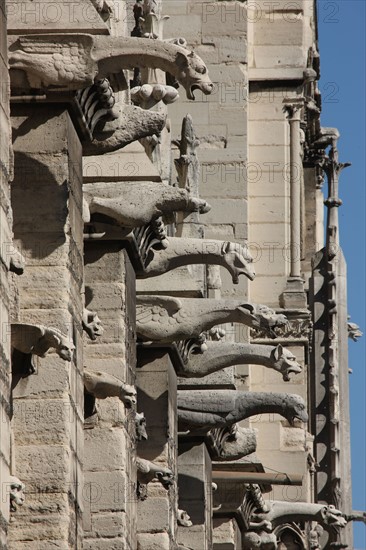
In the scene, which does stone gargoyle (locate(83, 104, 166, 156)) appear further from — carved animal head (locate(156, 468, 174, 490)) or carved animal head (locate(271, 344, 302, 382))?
carved animal head (locate(271, 344, 302, 382))

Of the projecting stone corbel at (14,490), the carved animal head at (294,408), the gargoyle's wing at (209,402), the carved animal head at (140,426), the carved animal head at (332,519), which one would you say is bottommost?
the projecting stone corbel at (14,490)

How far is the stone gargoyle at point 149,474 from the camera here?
25266 millimetres

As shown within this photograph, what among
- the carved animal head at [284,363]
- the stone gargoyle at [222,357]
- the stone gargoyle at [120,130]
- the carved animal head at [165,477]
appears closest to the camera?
the stone gargoyle at [120,130]

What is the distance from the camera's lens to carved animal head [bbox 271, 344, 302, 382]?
27.5 metres

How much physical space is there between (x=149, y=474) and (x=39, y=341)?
20.3 ft

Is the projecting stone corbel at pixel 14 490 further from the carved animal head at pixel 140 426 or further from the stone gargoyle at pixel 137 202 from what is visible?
the carved animal head at pixel 140 426

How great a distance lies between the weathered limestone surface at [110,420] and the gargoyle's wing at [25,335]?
3636 mm

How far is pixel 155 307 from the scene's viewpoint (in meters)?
26.4

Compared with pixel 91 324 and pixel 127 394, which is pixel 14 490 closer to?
pixel 91 324

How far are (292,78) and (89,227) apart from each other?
1521 centimetres

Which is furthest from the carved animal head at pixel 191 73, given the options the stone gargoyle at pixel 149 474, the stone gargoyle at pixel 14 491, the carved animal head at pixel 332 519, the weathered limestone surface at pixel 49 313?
the carved animal head at pixel 332 519

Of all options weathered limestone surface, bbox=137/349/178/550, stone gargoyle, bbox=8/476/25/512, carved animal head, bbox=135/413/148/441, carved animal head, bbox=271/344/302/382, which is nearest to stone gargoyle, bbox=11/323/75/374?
stone gargoyle, bbox=8/476/25/512

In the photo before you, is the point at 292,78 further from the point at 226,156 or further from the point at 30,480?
the point at 30,480

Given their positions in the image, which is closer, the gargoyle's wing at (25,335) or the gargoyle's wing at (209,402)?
the gargoyle's wing at (25,335)
